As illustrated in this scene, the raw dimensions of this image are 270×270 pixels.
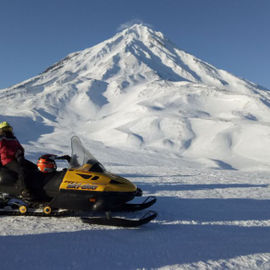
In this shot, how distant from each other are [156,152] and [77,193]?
1769cm

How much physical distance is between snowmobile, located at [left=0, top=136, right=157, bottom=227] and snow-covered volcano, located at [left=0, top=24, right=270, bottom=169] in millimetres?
13972

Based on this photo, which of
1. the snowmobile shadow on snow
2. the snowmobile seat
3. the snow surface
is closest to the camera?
the snowmobile shadow on snow

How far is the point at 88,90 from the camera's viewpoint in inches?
1879

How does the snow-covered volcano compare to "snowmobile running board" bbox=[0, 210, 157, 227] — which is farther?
the snow-covered volcano

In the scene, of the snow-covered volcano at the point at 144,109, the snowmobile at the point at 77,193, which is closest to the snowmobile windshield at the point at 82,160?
the snowmobile at the point at 77,193

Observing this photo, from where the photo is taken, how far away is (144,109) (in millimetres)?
35281

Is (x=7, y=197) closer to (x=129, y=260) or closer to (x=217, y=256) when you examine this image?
(x=129, y=260)

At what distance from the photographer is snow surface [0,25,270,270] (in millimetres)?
3198

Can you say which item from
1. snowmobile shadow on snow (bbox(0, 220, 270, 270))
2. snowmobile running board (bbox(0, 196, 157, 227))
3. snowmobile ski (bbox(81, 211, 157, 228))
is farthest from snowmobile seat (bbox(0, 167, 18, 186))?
snowmobile ski (bbox(81, 211, 157, 228))

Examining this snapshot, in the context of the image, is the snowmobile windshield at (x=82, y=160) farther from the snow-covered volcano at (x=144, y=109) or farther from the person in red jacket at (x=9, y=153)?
the snow-covered volcano at (x=144, y=109)

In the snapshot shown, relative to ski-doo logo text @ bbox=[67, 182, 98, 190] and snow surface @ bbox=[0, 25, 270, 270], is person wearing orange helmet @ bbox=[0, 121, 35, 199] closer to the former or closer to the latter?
snow surface @ bbox=[0, 25, 270, 270]

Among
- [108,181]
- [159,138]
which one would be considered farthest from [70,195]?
[159,138]

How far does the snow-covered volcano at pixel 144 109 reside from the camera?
23922 mm

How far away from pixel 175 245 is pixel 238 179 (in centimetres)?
610
